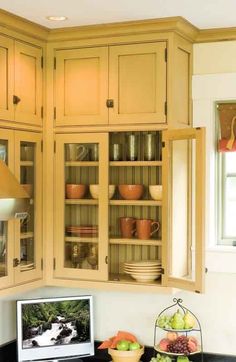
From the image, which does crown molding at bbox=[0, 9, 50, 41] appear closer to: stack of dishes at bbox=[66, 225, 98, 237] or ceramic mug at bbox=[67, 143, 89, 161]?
ceramic mug at bbox=[67, 143, 89, 161]

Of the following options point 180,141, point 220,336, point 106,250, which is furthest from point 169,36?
point 220,336

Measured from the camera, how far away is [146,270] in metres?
3.59

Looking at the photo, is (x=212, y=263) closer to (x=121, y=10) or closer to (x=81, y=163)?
(x=81, y=163)

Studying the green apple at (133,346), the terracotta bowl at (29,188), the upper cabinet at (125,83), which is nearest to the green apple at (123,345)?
the green apple at (133,346)

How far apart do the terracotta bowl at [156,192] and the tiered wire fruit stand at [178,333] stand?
65 cm

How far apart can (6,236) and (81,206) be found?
52cm

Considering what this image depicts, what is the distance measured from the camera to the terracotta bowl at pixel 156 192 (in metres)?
3.58

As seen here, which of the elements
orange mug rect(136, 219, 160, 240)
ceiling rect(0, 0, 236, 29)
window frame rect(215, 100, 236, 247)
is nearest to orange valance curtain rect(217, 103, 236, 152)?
window frame rect(215, 100, 236, 247)

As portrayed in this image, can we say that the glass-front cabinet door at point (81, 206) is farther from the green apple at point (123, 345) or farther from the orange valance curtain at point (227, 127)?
the orange valance curtain at point (227, 127)

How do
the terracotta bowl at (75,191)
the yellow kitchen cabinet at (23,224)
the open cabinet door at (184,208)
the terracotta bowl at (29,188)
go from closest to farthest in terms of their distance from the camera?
the open cabinet door at (184,208), the yellow kitchen cabinet at (23,224), the terracotta bowl at (29,188), the terracotta bowl at (75,191)

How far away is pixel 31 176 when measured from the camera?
367 centimetres

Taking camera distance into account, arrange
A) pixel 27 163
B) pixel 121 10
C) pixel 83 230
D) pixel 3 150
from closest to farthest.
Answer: pixel 121 10, pixel 3 150, pixel 27 163, pixel 83 230

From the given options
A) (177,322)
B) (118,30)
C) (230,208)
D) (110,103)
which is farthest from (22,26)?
(177,322)

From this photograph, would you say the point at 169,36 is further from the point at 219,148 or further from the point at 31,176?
the point at 31,176
